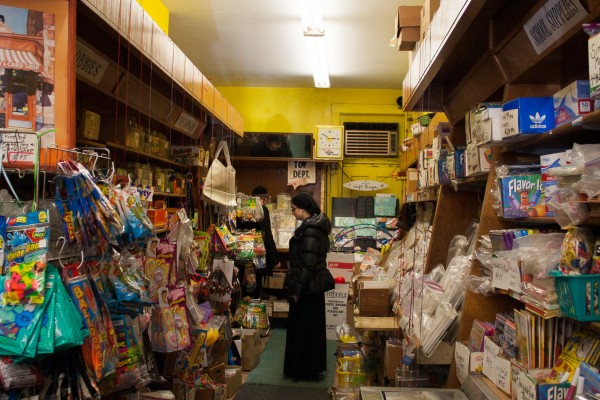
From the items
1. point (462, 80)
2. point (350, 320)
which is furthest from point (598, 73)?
point (350, 320)

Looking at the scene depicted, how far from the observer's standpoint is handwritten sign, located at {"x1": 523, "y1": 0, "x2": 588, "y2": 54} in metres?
1.46

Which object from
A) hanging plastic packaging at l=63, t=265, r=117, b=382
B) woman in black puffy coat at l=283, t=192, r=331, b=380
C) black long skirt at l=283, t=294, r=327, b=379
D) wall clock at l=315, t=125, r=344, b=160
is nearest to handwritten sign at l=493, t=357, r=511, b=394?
hanging plastic packaging at l=63, t=265, r=117, b=382

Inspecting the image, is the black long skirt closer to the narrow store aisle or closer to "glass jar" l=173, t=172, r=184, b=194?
the narrow store aisle

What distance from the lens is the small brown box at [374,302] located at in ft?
10.7

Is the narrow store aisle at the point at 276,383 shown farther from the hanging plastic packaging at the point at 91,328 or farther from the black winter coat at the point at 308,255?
the hanging plastic packaging at the point at 91,328

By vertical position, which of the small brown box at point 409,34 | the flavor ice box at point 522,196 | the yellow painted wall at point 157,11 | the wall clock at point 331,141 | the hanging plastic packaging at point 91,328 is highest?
the yellow painted wall at point 157,11

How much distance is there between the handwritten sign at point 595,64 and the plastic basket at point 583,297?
453 millimetres

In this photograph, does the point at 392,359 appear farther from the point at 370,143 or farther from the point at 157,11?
the point at 370,143

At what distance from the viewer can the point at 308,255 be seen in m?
4.27

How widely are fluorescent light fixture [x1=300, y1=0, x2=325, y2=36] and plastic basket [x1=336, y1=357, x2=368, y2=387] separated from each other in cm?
265

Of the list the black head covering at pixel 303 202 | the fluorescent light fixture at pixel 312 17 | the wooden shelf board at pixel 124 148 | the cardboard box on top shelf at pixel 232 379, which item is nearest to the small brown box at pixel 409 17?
the fluorescent light fixture at pixel 312 17

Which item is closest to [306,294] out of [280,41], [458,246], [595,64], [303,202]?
[303,202]

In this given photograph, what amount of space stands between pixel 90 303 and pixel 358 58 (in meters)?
4.79

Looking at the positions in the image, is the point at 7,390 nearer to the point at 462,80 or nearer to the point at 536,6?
the point at 536,6
